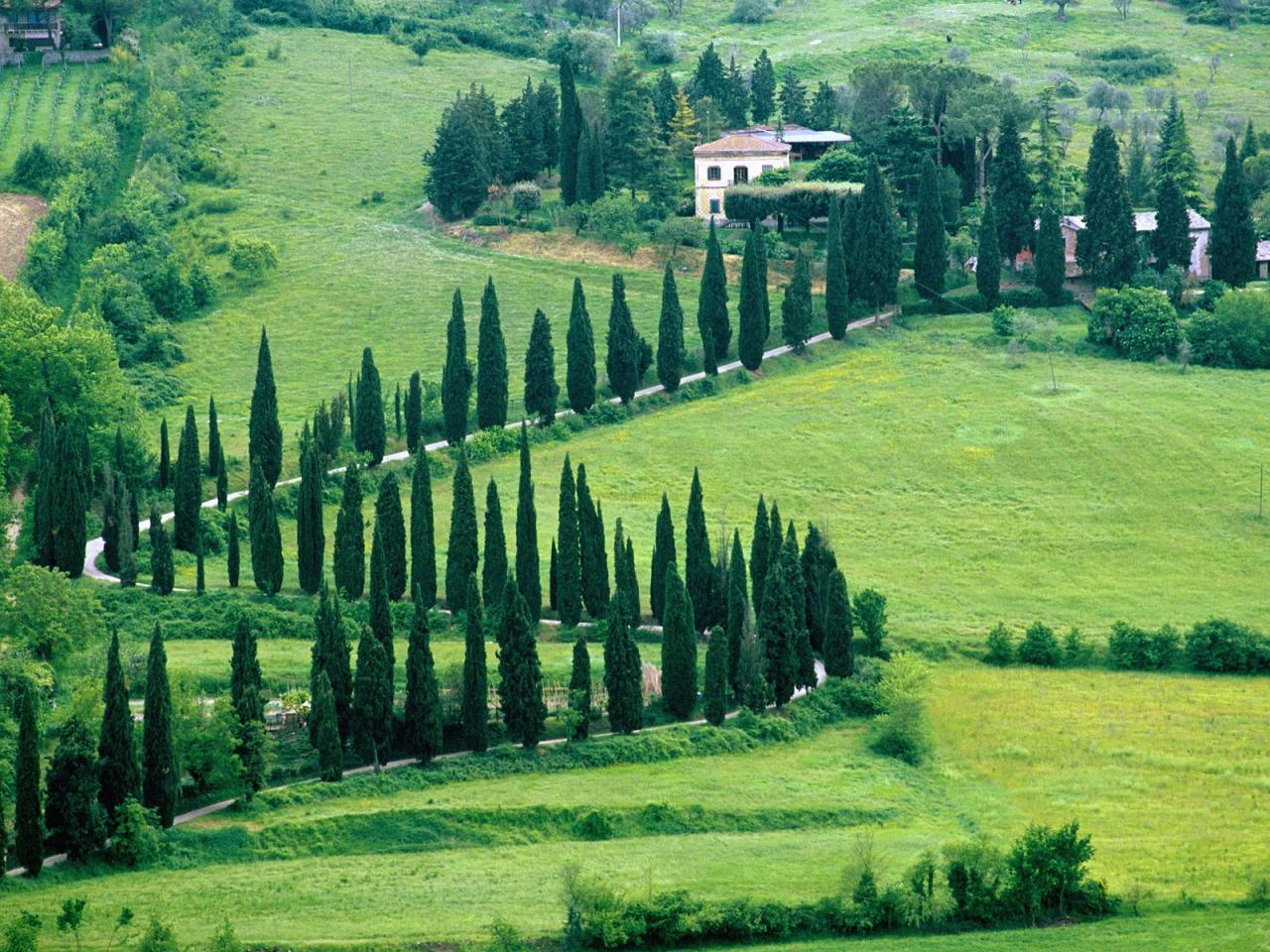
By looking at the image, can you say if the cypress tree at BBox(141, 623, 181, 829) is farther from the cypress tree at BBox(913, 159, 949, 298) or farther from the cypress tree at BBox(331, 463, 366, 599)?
the cypress tree at BBox(913, 159, 949, 298)

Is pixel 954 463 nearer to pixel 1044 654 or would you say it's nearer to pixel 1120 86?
pixel 1044 654

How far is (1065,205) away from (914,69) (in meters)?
17.3

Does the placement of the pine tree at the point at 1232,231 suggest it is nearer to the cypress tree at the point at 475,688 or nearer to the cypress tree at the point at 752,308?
the cypress tree at the point at 752,308

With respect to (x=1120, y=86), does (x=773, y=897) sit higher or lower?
lower

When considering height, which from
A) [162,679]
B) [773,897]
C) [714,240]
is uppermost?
[714,240]

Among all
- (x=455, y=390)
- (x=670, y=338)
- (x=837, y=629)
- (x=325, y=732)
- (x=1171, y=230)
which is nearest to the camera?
(x=325, y=732)

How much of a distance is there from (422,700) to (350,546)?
1693cm

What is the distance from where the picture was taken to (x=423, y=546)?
352 feet

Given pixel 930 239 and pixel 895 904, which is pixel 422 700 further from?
pixel 930 239

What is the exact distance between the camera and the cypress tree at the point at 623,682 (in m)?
95.5

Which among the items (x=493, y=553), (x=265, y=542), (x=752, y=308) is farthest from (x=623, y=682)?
(x=752, y=308)

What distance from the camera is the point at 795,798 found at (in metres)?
90.0

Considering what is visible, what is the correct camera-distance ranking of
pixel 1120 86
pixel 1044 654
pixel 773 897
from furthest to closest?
pixel 1120 86 → pixel 1044 654 → pixel 773 897

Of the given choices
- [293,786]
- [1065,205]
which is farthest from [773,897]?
[1065,205]
